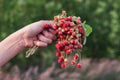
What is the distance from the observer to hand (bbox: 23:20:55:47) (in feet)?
8.32

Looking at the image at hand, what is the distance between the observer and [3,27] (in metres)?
5.32

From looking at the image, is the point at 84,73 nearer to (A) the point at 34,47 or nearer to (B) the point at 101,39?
(B) the point at 101,39

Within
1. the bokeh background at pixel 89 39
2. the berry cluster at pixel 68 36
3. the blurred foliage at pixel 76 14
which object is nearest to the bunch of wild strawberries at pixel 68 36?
the berry cluster at pixel 68 36

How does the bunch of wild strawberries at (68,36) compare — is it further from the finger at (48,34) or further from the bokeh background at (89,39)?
the bokeh background at (89,39)

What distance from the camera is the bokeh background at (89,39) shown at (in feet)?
14.8

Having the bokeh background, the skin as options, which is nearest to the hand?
the skin

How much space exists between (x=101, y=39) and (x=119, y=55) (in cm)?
27

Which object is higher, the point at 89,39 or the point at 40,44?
the point at 89,39

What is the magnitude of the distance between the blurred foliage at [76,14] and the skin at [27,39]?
2237mm

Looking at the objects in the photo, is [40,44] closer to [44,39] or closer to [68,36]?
[44,39]

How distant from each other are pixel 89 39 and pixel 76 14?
328 millimetres

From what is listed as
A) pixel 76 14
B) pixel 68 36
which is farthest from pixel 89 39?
pixel 68 36

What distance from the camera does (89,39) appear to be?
18.5 ft

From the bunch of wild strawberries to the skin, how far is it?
0.06m
